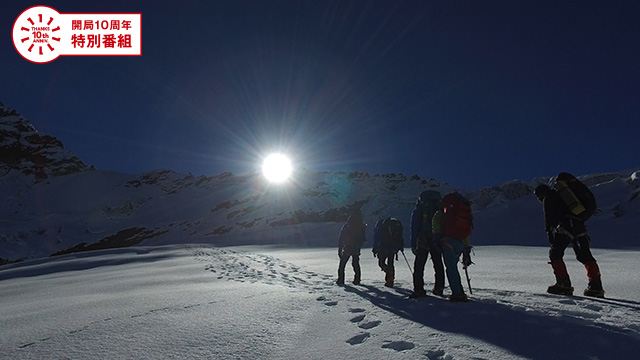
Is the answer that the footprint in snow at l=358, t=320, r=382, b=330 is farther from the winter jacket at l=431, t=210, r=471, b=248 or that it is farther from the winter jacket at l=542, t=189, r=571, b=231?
the winter jacket at l=542, t=189, r=571, b=231

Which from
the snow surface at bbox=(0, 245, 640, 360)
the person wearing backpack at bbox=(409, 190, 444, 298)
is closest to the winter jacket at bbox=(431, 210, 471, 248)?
the person wearing backpack at bbox=(409, 190, 444, 298)

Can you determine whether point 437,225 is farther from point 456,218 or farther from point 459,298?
point 459,298

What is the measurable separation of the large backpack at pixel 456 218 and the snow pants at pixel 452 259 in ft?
0.33

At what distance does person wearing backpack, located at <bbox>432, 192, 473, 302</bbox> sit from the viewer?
198 inches

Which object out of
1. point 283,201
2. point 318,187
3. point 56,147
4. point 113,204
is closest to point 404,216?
point 283,201

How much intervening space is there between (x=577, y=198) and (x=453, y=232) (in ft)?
7.28

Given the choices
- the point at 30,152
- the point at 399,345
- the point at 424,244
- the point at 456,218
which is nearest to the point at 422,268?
the point at 424,244

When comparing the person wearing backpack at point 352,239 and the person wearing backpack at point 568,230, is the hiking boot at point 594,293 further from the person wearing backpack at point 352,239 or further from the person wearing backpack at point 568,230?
the person wearing backpack at point 352,239

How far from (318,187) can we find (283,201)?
14.8 meters

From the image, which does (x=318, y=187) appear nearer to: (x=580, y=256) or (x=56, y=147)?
(x=580, y=256)

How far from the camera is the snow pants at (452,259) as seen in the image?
5012 millimetres

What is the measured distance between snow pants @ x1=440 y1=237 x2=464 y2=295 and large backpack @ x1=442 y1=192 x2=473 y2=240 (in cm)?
10

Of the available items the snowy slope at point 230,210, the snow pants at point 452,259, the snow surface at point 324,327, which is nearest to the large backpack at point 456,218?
the snow pants at point 452,259

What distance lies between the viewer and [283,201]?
6788 centimetres
